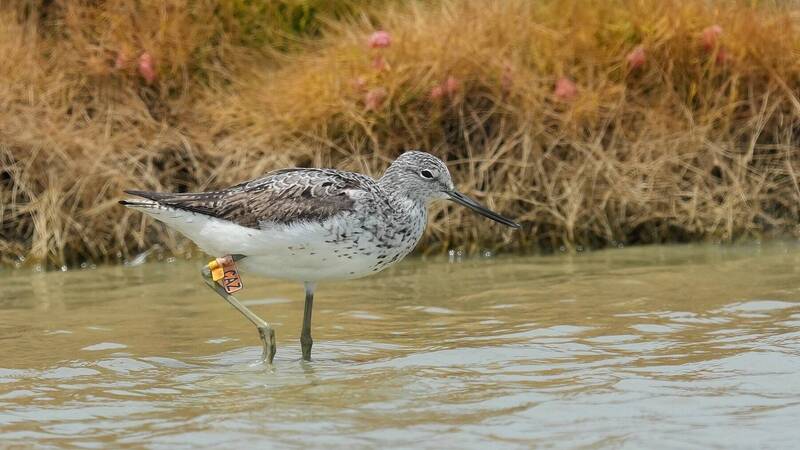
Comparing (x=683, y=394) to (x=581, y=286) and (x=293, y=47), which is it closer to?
(x=581, y=286)

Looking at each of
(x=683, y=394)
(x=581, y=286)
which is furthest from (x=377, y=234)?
(x=581, y=286)

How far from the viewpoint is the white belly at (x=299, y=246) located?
267 inches

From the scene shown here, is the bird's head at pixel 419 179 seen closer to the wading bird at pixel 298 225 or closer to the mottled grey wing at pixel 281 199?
the wading bird at pixel 298 225

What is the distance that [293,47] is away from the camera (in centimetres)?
1177

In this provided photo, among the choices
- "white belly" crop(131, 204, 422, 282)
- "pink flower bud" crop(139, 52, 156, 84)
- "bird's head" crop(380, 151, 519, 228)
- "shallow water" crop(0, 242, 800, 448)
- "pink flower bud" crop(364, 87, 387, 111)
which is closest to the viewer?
"shallow water" crop(0, 242, 800, 448)

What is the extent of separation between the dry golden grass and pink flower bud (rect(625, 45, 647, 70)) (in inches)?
3.5

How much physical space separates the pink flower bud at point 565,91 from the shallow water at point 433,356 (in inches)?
56.1

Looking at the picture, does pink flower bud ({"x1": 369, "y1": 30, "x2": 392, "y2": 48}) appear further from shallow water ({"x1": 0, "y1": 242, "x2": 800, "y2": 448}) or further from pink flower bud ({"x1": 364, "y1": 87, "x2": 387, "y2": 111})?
shallow water ({"x1": 0, "y1": 242, "x2": 800, "y2": 448})

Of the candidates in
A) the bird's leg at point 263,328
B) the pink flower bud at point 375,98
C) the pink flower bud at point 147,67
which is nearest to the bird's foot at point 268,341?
the bird's leg at point 263,328

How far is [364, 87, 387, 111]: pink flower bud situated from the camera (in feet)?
34.8

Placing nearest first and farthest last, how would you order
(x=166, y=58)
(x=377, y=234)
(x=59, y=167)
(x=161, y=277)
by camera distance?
(x=377, y=234), (x=161, y=277), (x=59, y=167), (x=166, y=58)

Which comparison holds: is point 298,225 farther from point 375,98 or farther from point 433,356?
point 375,98

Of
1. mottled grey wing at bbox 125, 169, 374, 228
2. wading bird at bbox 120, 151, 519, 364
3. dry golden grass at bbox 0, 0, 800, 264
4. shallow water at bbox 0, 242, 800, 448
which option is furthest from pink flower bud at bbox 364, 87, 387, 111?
mottled grey wing at bbox 125, 169, 374, 228

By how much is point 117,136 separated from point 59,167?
0.59 m
